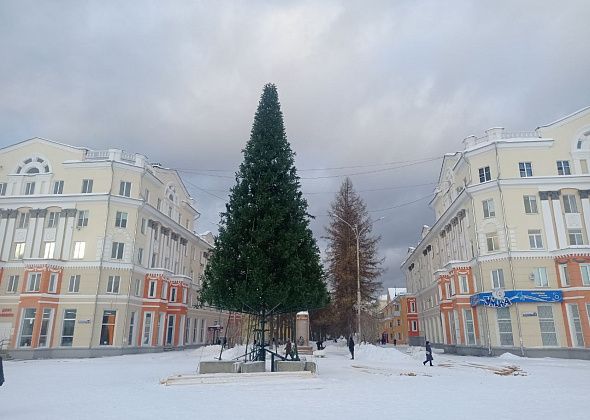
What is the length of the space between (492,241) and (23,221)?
4339 cm

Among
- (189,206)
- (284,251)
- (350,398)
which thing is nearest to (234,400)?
(350,398)

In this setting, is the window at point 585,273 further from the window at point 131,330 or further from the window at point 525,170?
the window at point 131,330

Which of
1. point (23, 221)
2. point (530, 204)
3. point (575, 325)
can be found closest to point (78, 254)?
point (23, 221)

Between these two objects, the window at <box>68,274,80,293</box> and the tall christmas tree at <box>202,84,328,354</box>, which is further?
the window at <box>68,274,80,293</box>

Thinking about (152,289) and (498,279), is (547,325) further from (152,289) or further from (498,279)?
(152,289)

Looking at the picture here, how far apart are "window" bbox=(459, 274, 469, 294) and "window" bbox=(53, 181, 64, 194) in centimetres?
3923

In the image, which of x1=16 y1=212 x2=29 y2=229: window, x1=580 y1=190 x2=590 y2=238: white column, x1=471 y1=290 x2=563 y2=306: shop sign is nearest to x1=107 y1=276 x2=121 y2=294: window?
x1=16 y1=212 x2=29 y2=229: window

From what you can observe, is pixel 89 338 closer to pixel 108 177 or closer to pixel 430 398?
pixel 108 177

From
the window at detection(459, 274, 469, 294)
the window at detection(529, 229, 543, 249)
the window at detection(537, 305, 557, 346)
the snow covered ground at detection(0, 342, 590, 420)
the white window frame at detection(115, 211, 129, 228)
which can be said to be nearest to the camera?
the snow covered ground at detection(0, 342, 590, 420)

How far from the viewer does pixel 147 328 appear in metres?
43.2

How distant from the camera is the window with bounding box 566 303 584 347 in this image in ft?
108

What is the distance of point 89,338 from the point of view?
124 feet

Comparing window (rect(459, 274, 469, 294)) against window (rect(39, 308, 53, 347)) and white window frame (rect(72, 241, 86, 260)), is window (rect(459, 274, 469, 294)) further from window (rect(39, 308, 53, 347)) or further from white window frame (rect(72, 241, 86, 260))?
window (rect(39, 308, 53, 347))

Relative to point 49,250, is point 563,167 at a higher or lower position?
higher
